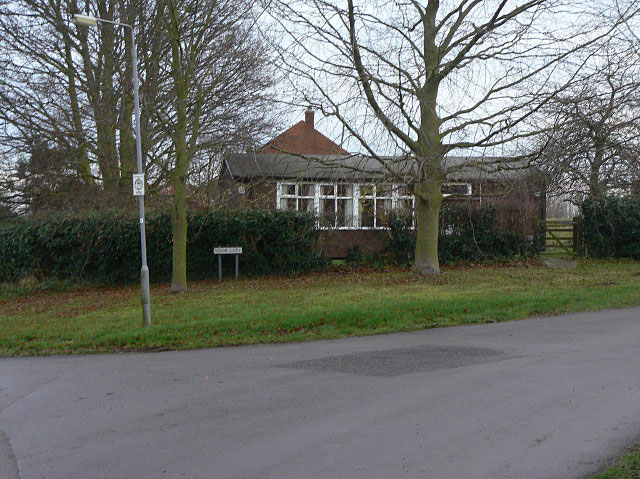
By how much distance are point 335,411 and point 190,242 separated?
19647 millimetres

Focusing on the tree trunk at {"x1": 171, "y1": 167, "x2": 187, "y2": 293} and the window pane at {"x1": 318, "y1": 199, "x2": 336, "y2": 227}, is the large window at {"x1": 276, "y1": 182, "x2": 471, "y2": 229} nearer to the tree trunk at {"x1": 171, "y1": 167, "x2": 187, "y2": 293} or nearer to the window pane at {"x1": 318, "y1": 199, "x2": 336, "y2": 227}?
the window pane at {"x1": 318, "y1": 199, "x2": 336, "y2": 227}

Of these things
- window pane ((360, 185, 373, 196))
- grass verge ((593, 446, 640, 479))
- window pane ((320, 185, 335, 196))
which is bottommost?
grass verge ((593, 446, 640, 479))

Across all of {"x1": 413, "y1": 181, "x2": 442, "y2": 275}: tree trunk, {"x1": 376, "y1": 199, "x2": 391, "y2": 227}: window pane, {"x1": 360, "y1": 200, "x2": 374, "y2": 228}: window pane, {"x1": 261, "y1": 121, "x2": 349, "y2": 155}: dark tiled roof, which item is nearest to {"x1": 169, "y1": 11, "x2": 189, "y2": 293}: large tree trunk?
{"x1": 261, "y1": 121, "x2": 349, "y2": 155}: dark tiled roof

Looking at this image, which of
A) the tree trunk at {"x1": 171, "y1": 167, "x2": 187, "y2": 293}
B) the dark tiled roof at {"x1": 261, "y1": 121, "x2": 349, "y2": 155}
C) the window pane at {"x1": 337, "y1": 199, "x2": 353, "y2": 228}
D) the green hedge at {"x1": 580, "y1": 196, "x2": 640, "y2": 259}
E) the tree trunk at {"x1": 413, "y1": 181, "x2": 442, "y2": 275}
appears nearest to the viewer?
the tree trunk at {"x1": 171, "y1": 167, "x2": 187, "y2": 293}

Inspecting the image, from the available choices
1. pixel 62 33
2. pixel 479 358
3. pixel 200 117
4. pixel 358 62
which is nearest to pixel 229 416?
pixel 479 358

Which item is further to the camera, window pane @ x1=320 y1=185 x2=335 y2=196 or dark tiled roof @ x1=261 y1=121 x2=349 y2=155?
window pane @ x1=320 y1=185 x2=335 y2=196

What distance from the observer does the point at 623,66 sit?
1889 centimetres

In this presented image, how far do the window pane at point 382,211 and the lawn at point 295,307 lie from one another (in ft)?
13.7

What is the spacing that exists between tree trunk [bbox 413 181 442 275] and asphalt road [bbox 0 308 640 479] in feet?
41.3

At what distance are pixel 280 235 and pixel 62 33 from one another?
10.7 meters

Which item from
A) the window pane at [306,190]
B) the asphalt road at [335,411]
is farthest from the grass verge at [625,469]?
the window pane at [306,190]

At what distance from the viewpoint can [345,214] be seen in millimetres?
28812

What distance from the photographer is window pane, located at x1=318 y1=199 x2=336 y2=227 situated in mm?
27484

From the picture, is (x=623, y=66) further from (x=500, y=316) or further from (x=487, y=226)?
(x=487, y=226)
